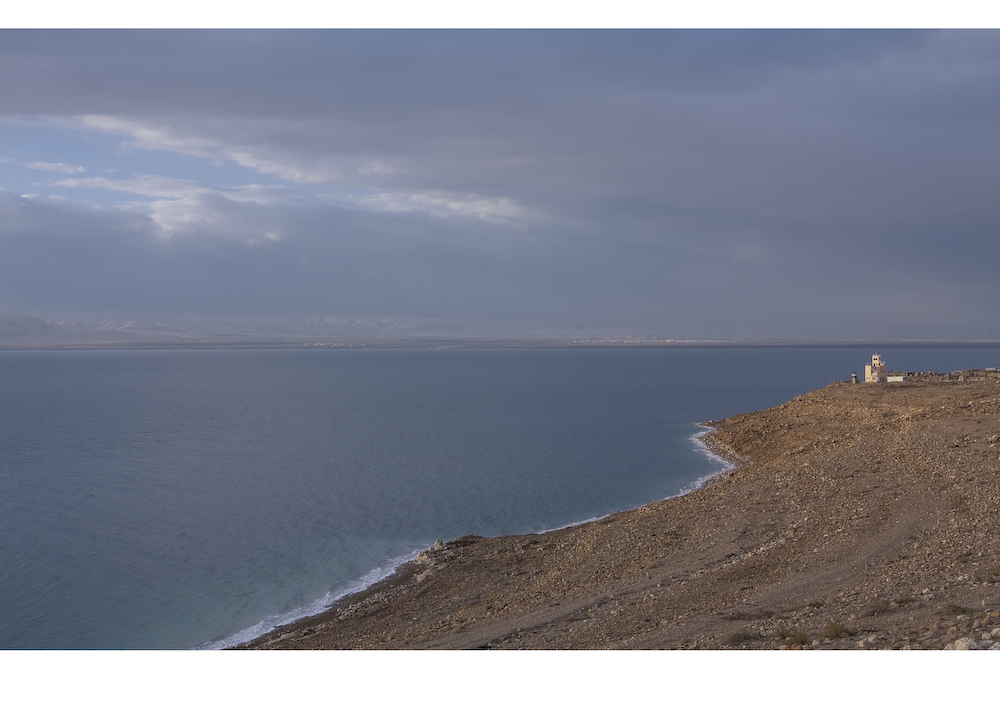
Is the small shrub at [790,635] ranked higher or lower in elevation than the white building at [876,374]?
lower

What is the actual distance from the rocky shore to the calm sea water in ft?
15.4

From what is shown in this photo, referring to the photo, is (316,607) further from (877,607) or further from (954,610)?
(954,610)

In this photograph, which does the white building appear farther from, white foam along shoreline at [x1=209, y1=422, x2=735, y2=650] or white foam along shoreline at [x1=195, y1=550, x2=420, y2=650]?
white foam along shoreline at [x1=195, y1=550, x2=420, y2=650]

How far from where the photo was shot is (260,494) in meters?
44.9

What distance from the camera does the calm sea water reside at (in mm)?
26578

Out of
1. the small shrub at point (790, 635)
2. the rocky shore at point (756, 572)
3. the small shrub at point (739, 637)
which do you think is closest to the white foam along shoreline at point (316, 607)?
the rocky shore at point (756, 572)

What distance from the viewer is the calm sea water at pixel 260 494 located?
26.6m

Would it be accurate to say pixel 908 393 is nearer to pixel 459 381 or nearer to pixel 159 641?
pixel 159 641

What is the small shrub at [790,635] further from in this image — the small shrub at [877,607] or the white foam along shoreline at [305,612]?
the white foam along shoreline at [305,612]

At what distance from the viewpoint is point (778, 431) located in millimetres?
58188

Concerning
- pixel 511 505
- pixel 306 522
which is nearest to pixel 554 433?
pixel 511 505

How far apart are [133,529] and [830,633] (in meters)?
34.4

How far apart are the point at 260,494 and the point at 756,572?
109ft

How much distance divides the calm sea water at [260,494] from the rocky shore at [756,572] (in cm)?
468
